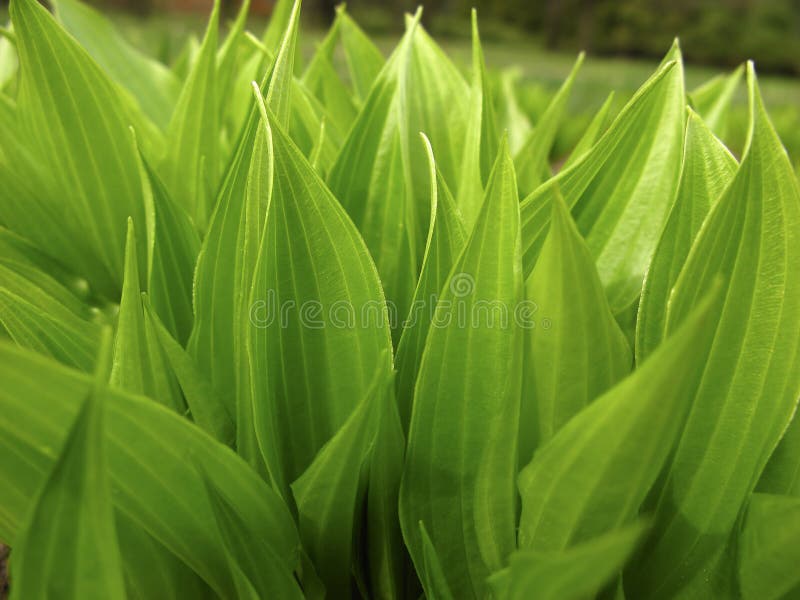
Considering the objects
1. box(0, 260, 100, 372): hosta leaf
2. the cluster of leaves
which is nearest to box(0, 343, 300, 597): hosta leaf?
the cluster of leaves

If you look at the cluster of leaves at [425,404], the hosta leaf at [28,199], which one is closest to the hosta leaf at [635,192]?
the cluster of leaves at [425,404]

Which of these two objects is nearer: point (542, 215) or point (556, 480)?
point (556, 480)

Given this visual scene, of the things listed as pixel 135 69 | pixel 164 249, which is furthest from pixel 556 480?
pixel 135 69

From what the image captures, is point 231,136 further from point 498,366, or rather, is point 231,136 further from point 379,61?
point 498,366

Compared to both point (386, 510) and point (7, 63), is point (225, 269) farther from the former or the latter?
point (7, 63)

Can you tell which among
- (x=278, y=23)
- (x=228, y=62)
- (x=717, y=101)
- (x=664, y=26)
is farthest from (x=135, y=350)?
(x=664, y=26)

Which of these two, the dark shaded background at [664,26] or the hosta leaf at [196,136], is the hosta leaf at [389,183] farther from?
the dark shaded background at [664,26]
